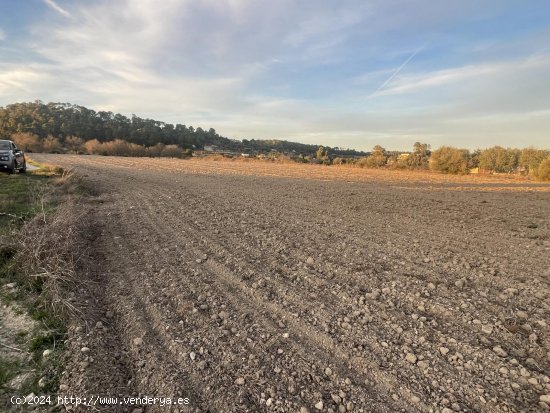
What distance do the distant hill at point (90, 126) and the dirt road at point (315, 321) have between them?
109 m

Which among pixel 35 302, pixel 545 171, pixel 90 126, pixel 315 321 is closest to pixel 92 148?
pixel 90 126

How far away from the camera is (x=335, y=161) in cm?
9412

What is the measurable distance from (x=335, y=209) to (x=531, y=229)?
684 cm

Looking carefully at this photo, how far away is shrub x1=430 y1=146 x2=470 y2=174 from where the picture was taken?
60.6 meters

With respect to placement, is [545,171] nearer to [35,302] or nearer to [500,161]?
[500,161]

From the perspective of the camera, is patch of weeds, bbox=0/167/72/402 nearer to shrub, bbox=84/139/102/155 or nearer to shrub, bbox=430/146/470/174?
shrub, bbox=430/146/470/174

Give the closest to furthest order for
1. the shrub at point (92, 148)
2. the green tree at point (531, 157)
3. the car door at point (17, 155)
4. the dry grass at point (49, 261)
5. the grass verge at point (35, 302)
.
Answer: the grass verge at point (35, 302) → the dry grass at point (49, 261) → the car door at point (17, 155) → the green tree at point (531, 157) → the shrub at point (92, 148)

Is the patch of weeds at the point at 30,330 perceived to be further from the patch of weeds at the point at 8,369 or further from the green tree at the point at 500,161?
the green tree at the point at 500,161

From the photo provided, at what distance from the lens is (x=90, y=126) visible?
4309 inches

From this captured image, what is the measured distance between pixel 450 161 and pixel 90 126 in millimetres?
104287

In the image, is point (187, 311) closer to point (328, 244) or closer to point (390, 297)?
point (390, 297)

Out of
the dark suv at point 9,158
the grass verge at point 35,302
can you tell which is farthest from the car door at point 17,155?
the grass verge at point 35,302

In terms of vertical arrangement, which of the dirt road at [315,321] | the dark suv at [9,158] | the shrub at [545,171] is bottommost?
the dirt road at [315,321]

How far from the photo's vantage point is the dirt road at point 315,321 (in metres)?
3.40
